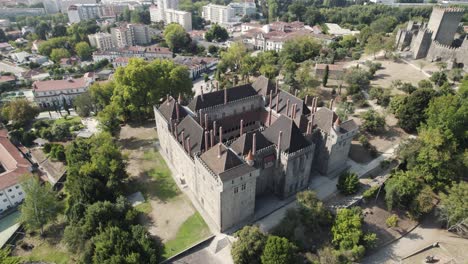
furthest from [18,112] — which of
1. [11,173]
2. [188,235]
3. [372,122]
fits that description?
[372,122]

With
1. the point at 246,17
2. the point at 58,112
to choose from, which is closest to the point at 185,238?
the point at 58,112

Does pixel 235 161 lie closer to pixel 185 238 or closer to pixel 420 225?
pixel 185 238

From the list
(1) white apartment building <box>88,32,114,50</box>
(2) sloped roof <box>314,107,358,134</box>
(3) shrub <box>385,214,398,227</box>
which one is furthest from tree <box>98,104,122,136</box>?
(1) white apartment building <box>88,32,114,50</box>

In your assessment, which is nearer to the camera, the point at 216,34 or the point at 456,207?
the point at 456,207

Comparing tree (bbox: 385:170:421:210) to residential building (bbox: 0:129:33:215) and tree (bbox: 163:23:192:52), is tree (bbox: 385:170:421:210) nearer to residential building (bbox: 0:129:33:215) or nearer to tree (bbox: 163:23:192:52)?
residential building (bbox: 0:129:33:215)

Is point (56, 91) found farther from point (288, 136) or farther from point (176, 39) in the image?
point (288, 136)

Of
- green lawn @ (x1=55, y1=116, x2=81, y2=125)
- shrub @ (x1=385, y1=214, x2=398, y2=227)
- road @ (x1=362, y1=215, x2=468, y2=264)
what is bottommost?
green lawn @ (x1=55, y1=116, x2=81, y2=125)
